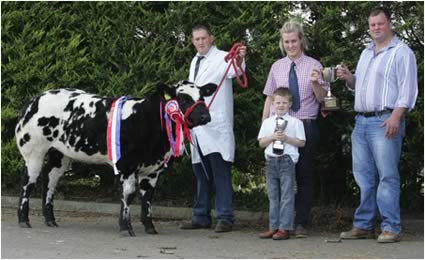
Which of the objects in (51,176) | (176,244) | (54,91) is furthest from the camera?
(51,176)

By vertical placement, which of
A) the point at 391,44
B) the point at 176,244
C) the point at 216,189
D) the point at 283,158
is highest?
the point at 391,44

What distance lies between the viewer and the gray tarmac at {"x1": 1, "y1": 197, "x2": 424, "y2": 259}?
23.8 feet

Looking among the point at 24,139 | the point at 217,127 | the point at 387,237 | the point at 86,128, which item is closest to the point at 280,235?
the point at 387,237

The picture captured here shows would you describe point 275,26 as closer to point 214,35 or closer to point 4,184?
point 214,35

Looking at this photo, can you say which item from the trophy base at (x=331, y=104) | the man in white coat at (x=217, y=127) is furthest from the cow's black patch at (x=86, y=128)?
the trophy base at (x=331, y=104)

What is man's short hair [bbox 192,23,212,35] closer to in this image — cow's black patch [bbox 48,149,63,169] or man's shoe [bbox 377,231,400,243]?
cow's black patch [bbox 48,149,63,169]

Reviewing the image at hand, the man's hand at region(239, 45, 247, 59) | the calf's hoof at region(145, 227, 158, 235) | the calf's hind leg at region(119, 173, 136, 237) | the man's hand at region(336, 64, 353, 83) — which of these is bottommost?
the calf's hoof at region(145, 227, 158, 235)

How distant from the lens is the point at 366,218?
26.6ft

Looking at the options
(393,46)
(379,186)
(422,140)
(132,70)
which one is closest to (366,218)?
(379,186)

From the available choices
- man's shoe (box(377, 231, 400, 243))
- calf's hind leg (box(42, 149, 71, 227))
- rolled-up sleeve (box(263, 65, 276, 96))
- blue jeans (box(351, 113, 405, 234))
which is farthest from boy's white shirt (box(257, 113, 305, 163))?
calf's hind leg (box(42, 149, 71, 227))

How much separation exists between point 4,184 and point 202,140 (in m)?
3.32

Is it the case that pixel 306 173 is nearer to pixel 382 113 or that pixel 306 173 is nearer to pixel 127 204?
pixel 382 113

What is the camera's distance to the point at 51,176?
29.7ft

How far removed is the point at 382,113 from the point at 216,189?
2020 mm
